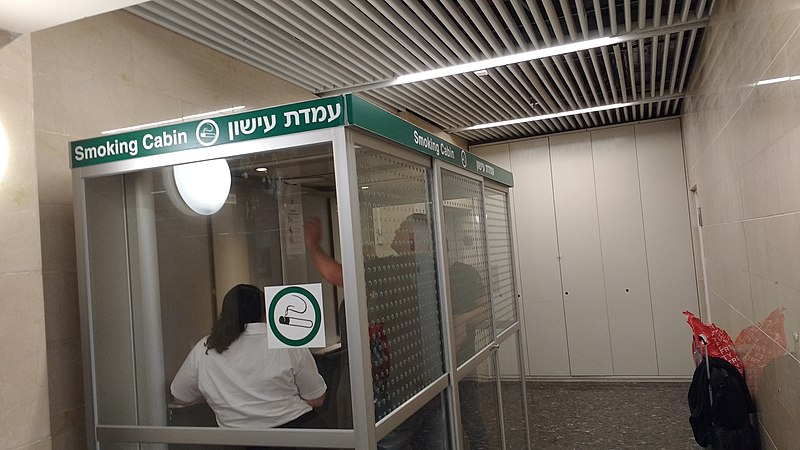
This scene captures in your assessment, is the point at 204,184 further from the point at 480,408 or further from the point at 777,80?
the point at 777,80

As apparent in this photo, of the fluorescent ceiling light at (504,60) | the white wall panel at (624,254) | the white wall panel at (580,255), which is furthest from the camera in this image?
the white wall panel at (580,255)

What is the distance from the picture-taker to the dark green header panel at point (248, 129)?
2.15 metres

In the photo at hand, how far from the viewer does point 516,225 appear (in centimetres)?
823

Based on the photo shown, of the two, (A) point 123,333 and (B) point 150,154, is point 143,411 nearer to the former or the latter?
(A) point 123,333

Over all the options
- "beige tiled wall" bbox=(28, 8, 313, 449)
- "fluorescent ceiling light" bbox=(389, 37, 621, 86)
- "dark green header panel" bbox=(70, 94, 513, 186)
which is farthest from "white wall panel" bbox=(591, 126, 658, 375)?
"beige tiled wall" bbox=(28, 8, 313, 449)

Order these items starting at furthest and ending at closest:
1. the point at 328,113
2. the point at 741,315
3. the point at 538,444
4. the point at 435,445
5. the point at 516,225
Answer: the point at 516,225
the point at 538,444
the point at 741,315
the point at 435,445
the point at 328,113

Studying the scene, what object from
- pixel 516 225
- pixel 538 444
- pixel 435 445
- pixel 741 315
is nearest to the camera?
pixel 435 445

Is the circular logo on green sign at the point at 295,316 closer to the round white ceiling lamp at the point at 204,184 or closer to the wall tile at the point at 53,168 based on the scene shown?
the round white ceiling lamp at the point at 204,184

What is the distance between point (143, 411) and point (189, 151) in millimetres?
1152

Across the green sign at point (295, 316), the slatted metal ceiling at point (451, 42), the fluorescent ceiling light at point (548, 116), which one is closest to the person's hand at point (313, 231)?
the green sign at point (295, 316)

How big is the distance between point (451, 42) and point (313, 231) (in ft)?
8.21

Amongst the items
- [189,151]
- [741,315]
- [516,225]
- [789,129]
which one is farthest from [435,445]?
[516,225]

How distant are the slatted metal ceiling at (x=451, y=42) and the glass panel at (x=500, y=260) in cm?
116

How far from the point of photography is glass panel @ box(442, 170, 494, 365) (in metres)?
3.28
